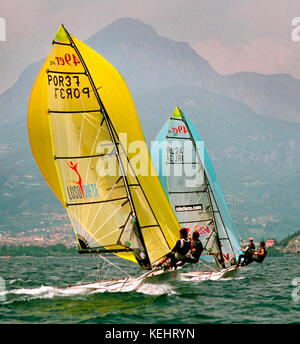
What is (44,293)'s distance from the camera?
22.1m

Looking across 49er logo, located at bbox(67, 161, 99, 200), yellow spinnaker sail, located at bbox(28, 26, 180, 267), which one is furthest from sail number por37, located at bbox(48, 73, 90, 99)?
49er logo, located at bbox(67, 161, 99, 200)

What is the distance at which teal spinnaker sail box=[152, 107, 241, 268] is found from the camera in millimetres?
33438

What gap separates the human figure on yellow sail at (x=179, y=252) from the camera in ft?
72.9

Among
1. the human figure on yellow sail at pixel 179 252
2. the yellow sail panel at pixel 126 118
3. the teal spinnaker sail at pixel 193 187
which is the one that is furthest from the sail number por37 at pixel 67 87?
the teal spinnaker sail at pixel 193 187

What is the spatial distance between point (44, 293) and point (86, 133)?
5.76 meters

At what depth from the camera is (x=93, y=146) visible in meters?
22.1

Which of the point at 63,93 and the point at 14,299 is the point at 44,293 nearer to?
the point at 14,299

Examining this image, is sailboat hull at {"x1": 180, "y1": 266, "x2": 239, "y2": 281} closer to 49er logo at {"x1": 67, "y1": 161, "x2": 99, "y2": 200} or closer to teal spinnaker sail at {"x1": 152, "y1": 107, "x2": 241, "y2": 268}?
teal spinnaker sail at {"x1": 152, "y1": 107, "x2": 241, "y2": 268}

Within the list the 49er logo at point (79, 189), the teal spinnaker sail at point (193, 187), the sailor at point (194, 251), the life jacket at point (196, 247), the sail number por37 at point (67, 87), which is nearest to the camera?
the sail number por37 at point (67, 87)

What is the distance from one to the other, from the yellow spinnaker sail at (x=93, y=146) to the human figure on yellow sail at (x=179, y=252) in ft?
2.17

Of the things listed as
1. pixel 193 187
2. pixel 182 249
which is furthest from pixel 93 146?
pixel 193 187

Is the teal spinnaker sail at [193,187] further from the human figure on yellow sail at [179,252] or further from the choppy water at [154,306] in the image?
the human figure on yellow sail at [179,252]

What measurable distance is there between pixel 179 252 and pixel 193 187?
11.7 meters
